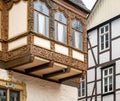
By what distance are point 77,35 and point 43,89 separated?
2975 mm

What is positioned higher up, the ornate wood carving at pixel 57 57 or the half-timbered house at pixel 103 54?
the half-timbered house at pixel 103 54

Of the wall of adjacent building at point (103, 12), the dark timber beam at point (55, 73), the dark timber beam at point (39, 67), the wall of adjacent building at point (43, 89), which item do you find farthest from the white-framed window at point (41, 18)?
the wall of adjacent building at point (103, 12)

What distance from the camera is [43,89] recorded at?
22094 mm

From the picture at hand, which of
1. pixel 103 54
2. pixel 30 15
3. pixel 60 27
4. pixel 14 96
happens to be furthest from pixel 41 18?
pixel 103 54

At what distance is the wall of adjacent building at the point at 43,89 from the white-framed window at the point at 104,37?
7.53m

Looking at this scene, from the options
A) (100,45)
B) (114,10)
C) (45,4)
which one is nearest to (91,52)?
(100,45)

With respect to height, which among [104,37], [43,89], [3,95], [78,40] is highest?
[104,37]

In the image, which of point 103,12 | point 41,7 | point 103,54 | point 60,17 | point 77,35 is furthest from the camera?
point 103,12

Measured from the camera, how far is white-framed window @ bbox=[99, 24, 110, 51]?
30.8 m

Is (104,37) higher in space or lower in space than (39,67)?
higher

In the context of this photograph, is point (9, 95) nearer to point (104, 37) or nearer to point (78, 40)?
point (78, 40)

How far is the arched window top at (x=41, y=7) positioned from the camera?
20688 mm

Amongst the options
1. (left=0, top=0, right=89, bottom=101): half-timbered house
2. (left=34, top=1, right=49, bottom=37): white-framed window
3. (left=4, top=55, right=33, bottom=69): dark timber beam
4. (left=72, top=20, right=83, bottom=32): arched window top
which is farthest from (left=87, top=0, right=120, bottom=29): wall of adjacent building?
(left=4, top=55, right=33, bottom=69): dark timber beam

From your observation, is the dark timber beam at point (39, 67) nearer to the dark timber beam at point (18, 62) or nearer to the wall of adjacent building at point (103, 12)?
the dark timber beam at point (18, 62)
